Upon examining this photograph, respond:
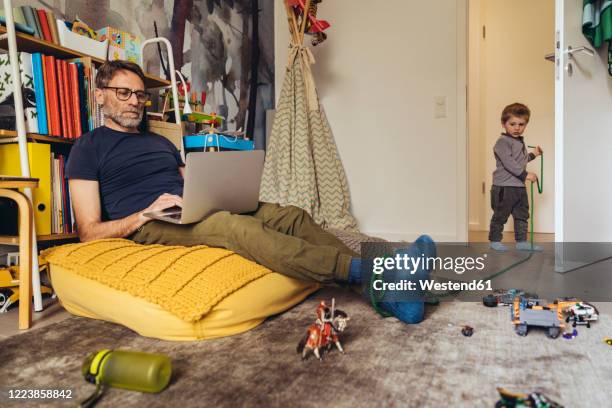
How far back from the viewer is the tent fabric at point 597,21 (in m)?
1.89

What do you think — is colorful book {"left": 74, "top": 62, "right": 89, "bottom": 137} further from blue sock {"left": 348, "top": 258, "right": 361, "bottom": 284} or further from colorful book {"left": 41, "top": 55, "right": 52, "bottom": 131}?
blue sock {"left": 348, "top": 258, "right": 361, "bottom": 284}

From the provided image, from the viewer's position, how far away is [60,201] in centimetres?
159

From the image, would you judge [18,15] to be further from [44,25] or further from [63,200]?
[63,200]

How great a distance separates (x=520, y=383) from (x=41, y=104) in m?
1.64

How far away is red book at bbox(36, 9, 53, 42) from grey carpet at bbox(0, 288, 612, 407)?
104 centimetres

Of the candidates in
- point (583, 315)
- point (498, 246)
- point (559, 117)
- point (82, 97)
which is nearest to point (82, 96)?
point (82, 97)

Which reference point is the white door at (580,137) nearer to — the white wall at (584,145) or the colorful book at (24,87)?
the white wall at (584,145)

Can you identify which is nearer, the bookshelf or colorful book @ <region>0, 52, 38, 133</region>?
the bookshelf

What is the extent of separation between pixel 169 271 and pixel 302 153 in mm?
1759

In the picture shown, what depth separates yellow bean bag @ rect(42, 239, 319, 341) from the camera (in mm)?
1076

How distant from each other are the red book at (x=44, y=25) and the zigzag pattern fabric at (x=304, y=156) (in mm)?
1476

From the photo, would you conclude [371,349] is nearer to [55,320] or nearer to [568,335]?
[568,335]

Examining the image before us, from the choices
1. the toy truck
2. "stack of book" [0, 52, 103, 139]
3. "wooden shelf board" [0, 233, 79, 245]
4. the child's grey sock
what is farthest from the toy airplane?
the toy truck

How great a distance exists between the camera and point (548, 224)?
3.47 meters
